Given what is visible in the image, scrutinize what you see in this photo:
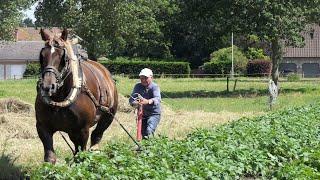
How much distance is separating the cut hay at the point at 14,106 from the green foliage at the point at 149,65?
1929 inches

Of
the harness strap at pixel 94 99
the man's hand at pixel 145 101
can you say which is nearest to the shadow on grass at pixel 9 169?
the harness strap at pixel 94 99

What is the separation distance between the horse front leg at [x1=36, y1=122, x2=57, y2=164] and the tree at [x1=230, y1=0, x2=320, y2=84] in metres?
26.3

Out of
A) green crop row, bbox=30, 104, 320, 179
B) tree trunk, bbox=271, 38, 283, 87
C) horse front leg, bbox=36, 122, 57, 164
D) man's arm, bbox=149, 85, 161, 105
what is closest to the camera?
green crop row, bbox=30, 104, 320, 179

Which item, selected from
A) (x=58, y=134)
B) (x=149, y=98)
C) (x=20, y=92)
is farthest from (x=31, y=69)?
(x=149, y=98)

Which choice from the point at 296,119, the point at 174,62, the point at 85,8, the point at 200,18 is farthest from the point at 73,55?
the point at 174,62

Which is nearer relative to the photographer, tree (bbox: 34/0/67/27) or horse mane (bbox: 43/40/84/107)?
horse mane (bbox: 43/40/84/107)

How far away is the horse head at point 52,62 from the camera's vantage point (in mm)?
8742

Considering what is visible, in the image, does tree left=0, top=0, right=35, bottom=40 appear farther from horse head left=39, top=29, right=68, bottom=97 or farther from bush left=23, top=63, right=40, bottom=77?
horse head left=39, top=29, right=68, bottom=97

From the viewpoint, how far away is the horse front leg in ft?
30.5

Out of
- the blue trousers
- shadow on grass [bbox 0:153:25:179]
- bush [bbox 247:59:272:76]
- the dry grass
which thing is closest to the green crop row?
the blue trousers

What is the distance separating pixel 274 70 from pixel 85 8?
52.4ft

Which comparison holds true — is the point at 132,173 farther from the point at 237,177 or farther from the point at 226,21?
the point at 226,21

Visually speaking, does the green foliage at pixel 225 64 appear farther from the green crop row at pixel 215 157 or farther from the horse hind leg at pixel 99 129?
the horse hind leg at pixel 99 129

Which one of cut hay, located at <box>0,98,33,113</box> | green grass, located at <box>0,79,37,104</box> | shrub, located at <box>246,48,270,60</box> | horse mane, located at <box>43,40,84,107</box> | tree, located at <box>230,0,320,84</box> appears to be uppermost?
tree, located at <box>230,0,320,84</box>
